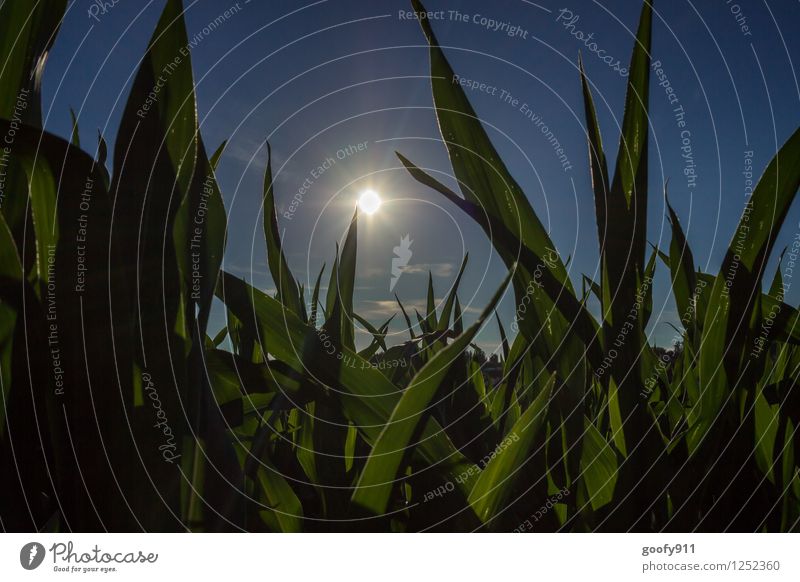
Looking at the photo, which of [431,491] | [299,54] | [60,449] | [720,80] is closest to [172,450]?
[60,449]

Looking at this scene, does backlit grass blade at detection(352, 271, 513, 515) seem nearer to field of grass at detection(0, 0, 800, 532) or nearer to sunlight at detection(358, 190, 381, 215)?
field of grass at detection(0, 0, 800, 532)

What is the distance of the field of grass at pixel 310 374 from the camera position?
11.0 inches

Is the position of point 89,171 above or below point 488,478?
above

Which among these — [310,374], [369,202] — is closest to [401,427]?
[310,374]

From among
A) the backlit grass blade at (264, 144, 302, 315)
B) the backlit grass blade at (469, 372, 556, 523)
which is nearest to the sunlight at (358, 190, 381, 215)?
the backlit grass blade at (264, 144, 302, 315)

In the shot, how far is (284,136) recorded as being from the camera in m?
0.40

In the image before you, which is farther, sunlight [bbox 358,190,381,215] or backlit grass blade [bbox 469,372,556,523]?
sunlight [bbox 358,190,381,215]

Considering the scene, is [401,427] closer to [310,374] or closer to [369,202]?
[310,374]

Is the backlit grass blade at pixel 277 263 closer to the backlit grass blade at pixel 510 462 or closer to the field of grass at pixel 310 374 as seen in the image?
the field of grass at pixel 310 374

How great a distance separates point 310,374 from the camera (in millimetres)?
286

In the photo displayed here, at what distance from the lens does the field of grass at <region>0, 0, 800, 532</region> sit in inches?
11.0
